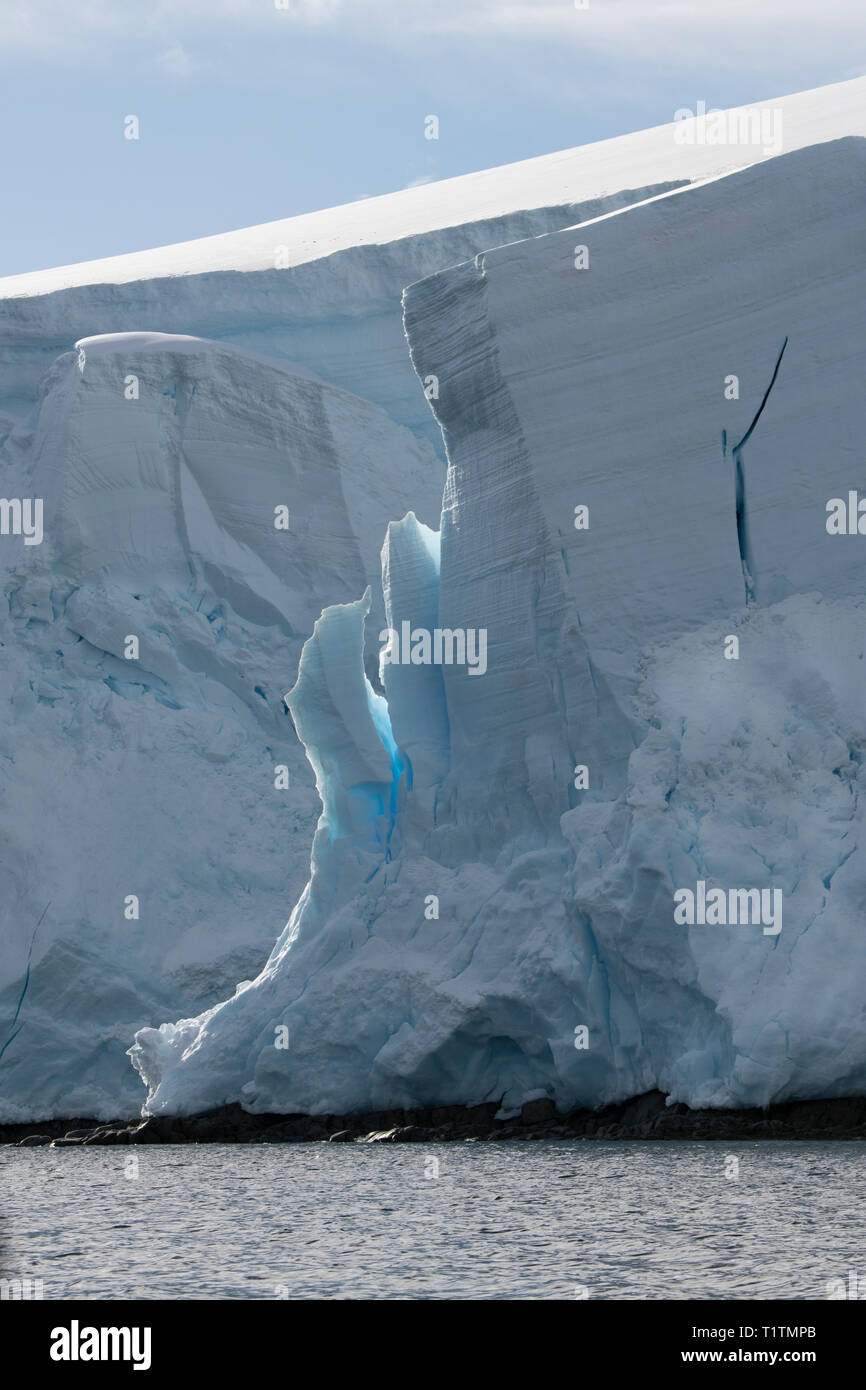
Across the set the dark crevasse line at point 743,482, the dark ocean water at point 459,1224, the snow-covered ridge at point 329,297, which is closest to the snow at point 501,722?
the dark crevasse line at point 743,482

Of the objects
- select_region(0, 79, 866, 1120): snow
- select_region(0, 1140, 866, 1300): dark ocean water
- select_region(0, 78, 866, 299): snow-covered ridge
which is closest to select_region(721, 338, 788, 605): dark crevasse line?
select_region(0, 79, 866, 1120): snow

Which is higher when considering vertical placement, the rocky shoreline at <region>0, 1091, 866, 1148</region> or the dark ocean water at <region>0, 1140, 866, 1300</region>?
the rocky shoreline at <region>0, 1091, 866, 1148</region>

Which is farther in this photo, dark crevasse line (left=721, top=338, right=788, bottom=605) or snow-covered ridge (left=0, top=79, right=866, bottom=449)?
snow-covered ridge (left=0, top=79, right=866, bottom=449)

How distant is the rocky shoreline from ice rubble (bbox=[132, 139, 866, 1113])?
158 mm

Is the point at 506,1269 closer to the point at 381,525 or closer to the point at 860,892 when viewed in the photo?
the point at 860,892

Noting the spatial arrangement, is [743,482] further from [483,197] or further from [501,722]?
[483,197]

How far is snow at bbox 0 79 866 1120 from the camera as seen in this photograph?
13.6m

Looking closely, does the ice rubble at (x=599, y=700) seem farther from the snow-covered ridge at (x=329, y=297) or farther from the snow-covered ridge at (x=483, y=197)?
the snow-covered ridge at (x=329, y=297)

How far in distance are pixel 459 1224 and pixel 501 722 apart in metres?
5.88

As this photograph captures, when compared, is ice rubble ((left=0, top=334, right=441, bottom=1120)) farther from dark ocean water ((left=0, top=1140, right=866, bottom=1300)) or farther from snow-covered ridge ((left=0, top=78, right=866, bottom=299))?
dark ocean water ((left=0, top=1140, right=866, bottom=1300))

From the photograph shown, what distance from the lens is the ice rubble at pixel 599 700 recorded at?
44.5 ft

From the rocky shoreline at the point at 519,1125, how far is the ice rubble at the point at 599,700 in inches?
6.2

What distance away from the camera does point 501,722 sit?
15500 mm
